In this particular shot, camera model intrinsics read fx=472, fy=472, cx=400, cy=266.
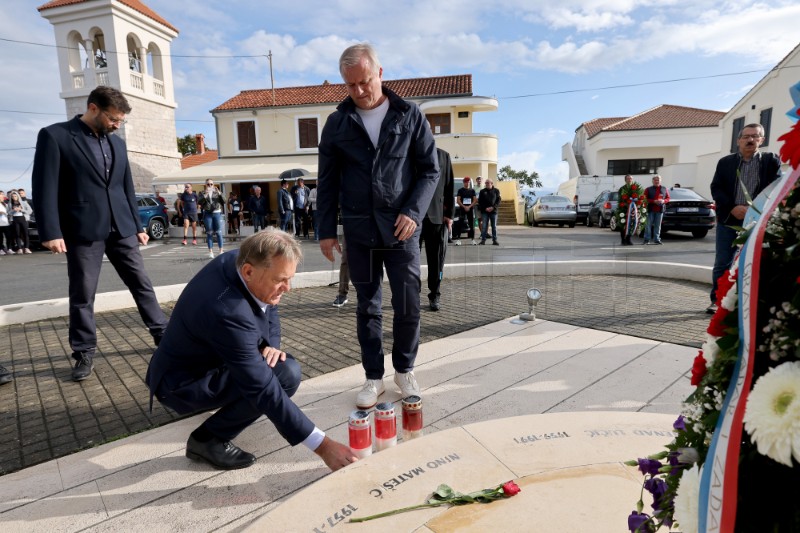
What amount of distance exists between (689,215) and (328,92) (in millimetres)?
21915

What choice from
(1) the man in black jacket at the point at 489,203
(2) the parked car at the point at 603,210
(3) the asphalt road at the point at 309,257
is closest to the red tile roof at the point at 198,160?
(3) the asphalt road at the point at 309,257

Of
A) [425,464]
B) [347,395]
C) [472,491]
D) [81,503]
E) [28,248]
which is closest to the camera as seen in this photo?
[472,491]

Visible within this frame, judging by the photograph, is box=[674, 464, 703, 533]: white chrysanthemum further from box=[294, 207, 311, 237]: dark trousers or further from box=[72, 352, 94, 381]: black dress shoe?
box=[294, 207, 311, 237]: dark trousers

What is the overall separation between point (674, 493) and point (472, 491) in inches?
29.6

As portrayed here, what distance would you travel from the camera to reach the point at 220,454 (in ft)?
7.47

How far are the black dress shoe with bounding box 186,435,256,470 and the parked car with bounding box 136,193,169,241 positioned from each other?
56.1ft

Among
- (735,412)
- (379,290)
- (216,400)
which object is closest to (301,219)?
(379,290)

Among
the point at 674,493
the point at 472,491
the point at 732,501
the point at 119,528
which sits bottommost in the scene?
the point at 119,528

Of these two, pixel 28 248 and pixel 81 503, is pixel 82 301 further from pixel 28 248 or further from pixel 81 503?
pixel 28 248

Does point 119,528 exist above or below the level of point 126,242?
below

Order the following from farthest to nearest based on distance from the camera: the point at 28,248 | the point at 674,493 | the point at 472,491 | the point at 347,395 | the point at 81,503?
1. the point at 28,248
2. the point at 347,395
3. the point at 81,503
4. the point at 472,491
5. the point at 674,493

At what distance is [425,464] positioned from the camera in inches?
73.0

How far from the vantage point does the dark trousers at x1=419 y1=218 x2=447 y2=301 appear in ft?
17.5

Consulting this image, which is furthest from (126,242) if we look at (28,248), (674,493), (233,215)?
(233,215)
